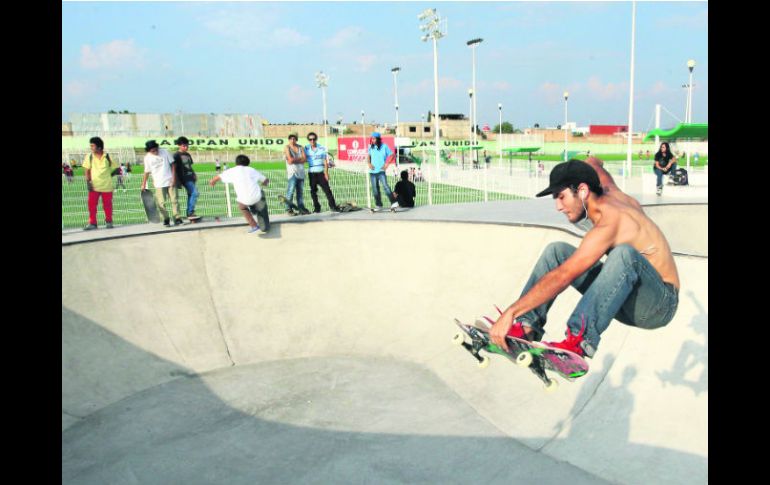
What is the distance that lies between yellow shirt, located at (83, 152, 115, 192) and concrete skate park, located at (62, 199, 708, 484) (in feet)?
2.90

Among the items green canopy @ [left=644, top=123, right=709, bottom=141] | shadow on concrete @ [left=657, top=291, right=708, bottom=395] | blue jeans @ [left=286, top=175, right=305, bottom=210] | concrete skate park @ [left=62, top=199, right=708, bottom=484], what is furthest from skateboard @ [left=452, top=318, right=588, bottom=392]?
green canopy @ [left=644, top=123, right=709, bottom=141]

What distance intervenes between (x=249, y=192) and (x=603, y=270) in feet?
21.7

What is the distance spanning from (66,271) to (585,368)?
7.03 meters

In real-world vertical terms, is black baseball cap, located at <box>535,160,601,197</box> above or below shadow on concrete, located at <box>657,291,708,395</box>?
above

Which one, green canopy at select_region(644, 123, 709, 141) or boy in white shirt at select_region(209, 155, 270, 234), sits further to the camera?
green canopy at select_region(644, 123, 709, 141)

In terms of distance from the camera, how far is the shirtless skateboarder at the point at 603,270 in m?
2.91

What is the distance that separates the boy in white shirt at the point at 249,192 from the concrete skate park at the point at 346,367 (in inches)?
12.3

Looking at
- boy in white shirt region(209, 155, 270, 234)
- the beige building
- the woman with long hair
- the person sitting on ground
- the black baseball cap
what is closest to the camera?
the black baseball cap

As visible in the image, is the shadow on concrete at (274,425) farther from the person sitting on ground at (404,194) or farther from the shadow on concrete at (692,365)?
the person sitting on ground at (404,194)

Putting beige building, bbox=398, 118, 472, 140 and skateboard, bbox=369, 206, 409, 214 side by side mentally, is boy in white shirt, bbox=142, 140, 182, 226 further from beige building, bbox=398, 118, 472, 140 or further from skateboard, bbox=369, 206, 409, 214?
beige building, bbox=398, 118, 472, 140

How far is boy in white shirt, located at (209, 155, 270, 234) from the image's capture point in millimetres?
8594

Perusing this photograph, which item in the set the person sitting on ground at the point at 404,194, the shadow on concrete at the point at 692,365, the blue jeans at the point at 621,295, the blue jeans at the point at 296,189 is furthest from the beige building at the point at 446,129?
the blue jeans at the point at 621,295

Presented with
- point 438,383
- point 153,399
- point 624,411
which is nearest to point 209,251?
point 153,399

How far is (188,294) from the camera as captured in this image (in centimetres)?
814
